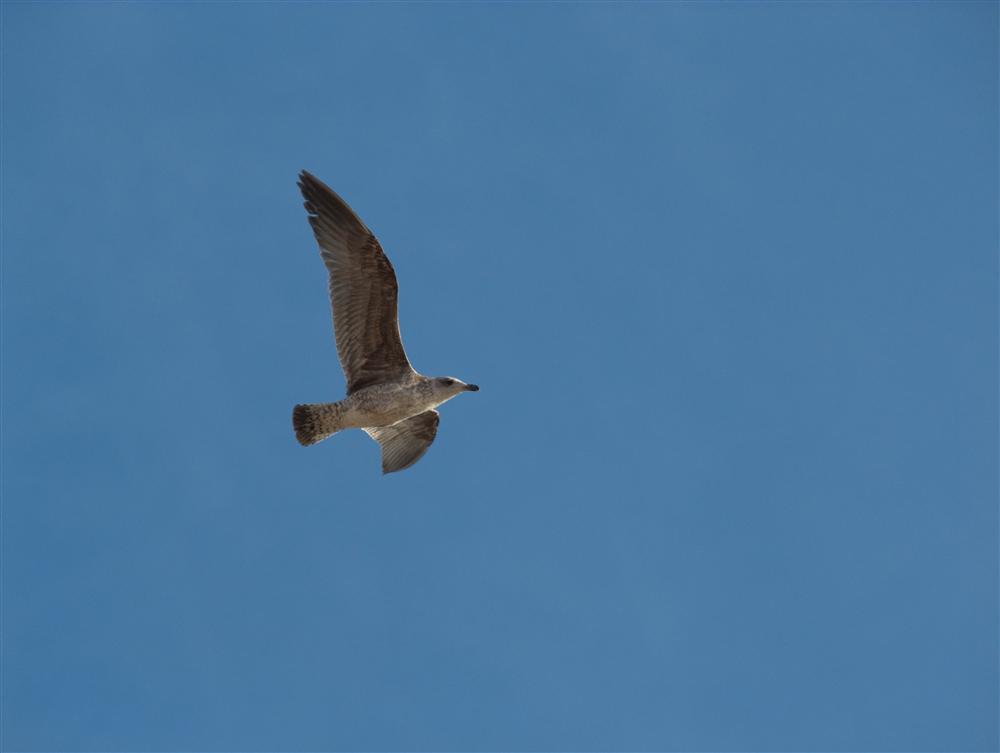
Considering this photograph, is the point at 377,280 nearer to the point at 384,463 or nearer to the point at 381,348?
the point at 381,348

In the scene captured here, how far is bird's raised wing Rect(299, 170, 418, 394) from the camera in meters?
17.3

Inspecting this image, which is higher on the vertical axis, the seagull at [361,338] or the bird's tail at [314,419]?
the seagull at [361,338]

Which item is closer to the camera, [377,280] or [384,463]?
[377,280]

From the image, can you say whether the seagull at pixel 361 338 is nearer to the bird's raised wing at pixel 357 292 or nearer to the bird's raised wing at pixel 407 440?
the bird's raised wing at pixel 357 292

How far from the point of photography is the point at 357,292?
17.5 metres

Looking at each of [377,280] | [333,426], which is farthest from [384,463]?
[377,280]

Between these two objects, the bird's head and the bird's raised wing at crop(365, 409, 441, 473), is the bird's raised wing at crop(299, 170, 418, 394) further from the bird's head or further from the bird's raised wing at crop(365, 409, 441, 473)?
the bird's raised wing at crop(365, 409, 441, 473)

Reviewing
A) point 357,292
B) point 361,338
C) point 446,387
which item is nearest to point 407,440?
point 446,387

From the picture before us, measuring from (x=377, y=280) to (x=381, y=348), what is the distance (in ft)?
3.37

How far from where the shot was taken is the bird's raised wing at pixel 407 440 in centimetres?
1845

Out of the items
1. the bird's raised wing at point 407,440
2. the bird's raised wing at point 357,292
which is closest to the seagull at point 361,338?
the bird's raised wing at point 357,292

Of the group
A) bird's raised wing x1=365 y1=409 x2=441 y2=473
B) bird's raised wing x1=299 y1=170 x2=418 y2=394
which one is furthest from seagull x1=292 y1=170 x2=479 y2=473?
bird's raised wing x1=365 y1=409 x2=441 y2=473

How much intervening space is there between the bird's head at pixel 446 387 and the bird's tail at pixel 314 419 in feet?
4.62

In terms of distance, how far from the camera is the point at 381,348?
58.1 ft
